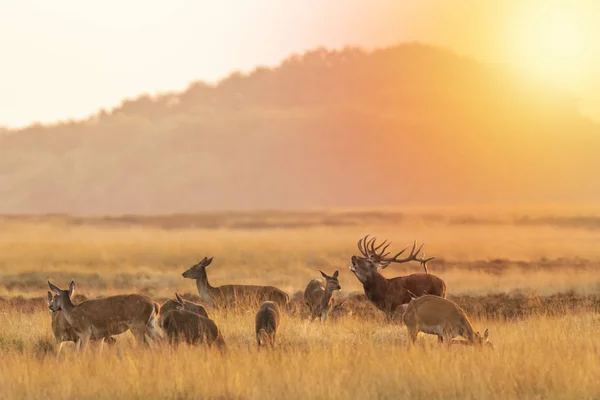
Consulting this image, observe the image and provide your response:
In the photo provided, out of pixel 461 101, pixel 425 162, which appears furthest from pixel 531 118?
pixel 425 162

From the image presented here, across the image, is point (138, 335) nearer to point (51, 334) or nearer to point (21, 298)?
point (51, 334)

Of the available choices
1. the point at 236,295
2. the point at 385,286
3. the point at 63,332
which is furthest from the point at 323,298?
the point at 63,332

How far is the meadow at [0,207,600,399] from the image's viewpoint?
11.5m

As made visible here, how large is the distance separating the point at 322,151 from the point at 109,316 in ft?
472

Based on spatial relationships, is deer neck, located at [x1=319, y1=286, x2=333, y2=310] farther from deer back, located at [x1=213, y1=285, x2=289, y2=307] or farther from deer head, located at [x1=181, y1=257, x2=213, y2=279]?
deer head, located at [x1=181, y1=257, x2=213, y2=279]

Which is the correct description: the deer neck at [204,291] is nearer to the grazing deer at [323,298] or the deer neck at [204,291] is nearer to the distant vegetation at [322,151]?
the grazing deer at [323,298]

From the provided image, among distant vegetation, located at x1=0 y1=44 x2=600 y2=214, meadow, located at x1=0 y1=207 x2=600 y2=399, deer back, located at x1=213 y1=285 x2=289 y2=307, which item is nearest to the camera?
meadow, located at x1=0 y1=207 x2=600 y2=399

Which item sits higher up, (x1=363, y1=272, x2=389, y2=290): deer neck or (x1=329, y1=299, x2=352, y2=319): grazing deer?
(x1=363, y1=272, x2=389, y2=290): deer neck

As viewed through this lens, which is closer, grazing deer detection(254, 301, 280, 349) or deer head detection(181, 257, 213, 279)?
grazing deer detection(254, 301, 280, 349)

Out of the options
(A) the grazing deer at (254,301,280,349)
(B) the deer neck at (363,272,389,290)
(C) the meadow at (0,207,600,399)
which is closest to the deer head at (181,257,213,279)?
(C) the meadow at (0,207,600,399)

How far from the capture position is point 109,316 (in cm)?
1381

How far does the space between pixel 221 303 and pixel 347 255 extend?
21.2m

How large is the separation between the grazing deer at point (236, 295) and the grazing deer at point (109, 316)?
5024 millimetres

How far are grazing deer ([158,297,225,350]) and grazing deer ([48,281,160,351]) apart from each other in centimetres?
26
